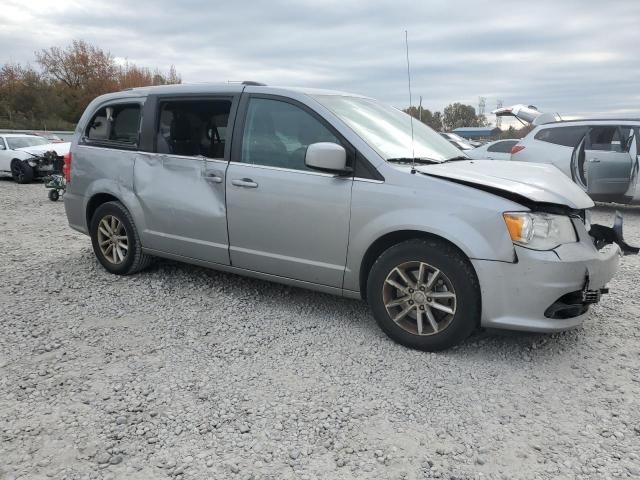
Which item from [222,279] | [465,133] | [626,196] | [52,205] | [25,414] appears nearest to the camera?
[25,414]

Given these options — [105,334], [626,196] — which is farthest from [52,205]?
[626,196]

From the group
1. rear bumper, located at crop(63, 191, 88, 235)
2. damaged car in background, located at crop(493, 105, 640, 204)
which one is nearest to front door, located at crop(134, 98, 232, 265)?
rear bumper, located at crop(63, 191, 88, 235)

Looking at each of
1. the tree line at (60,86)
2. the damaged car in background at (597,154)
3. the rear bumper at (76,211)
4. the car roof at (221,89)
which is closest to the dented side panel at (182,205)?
the car roof at (221,89)

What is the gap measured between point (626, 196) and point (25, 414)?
31.5ft

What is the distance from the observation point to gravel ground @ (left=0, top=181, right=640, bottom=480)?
8.02 feet

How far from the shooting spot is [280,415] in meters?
2.81

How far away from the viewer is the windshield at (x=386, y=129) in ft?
12.6

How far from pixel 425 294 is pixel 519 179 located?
3.21 ft

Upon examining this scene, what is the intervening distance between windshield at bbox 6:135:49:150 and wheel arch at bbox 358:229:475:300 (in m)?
15.4

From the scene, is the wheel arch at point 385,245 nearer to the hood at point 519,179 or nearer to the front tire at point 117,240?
the hood at point 519,179

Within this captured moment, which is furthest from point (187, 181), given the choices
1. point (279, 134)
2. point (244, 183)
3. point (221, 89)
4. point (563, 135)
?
point (563, 135)

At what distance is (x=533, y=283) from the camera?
3137 millimetres

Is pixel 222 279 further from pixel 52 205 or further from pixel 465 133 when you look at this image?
pixel 465 133

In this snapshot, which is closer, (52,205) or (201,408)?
(201,408)
